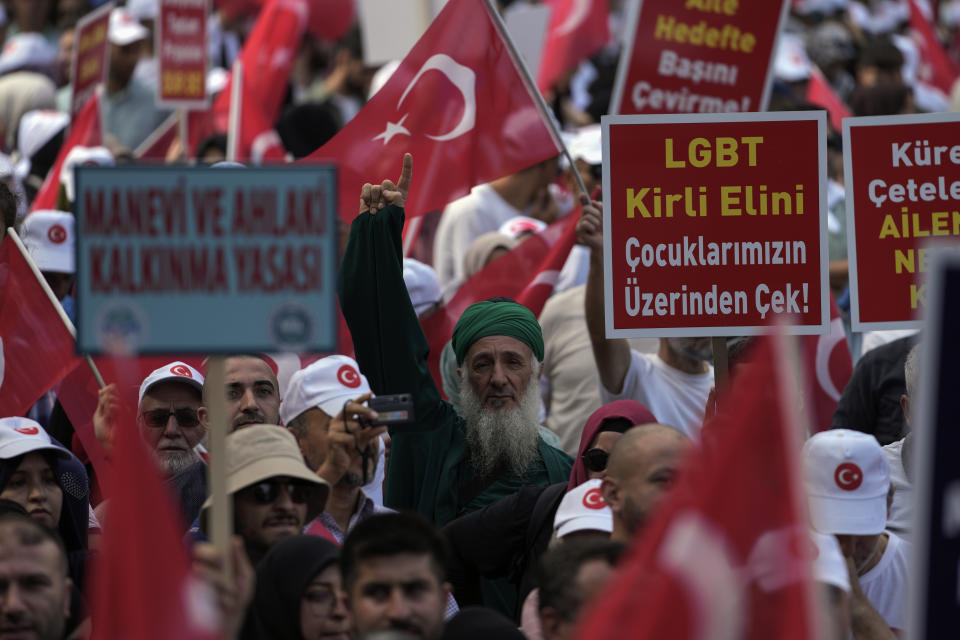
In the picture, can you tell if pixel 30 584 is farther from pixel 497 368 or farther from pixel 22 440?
pixel 497 368

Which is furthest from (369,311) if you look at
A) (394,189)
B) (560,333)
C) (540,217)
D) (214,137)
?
(214,137)

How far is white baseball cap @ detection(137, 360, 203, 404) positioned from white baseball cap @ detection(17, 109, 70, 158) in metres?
5.14

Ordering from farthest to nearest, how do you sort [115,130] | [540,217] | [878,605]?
1. [115,130]
2. [540,217]
3. [878,605]

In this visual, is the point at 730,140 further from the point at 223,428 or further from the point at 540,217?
the point at 540,217

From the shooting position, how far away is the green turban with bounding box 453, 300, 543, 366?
22.0 feet

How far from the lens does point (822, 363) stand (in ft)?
25.8

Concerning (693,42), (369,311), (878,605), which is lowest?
(878,605)

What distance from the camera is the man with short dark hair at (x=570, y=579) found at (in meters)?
4.64


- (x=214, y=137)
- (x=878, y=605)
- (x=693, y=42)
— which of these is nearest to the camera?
(x=878, y=605)

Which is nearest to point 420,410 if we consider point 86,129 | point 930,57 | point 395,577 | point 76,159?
point 395,577

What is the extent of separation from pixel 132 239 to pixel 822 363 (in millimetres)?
4210

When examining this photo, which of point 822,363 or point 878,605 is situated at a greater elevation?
point 822,363

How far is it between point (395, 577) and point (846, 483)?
67.0 inches

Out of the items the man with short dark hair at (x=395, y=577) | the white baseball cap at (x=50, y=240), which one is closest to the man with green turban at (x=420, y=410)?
the man with short dark hair at (x=395, y=577)
